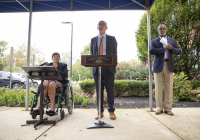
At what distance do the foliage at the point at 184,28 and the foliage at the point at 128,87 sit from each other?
1712mm

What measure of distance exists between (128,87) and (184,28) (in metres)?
3.65

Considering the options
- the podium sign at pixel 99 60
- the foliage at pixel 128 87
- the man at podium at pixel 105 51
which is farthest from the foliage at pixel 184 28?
the podium sign at pixel 99 60

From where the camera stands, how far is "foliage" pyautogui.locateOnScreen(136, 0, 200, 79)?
21.9 ft

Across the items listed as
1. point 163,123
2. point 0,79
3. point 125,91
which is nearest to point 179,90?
point 125,91

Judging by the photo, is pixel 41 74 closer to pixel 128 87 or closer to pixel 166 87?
pixel 166 87

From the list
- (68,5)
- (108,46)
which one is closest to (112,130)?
(108,46)

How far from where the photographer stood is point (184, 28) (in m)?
6.82

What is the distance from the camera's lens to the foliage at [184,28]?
21.9 ft

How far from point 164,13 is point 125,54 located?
7311 millimetres

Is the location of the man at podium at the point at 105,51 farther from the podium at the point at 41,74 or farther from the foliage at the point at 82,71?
the foliage at the point at 82,71

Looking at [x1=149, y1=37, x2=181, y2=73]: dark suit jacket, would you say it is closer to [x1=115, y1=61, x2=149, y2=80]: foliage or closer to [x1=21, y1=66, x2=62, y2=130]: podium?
[x1=21, y1=66, x2=62, y2=130]: podium

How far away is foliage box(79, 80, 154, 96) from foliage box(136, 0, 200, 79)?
1.71 meters

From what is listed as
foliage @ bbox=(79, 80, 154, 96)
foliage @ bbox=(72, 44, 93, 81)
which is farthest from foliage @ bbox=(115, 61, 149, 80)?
foliage @ bbox=(72, 44, 93, 81)

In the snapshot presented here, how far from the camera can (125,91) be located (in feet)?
22.1
